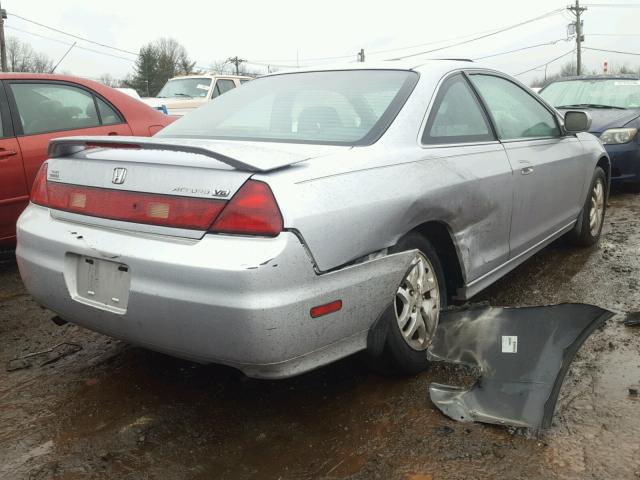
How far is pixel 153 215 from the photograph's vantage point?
7.38 ft

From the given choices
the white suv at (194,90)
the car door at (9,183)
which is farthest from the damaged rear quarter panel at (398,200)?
the white suv at (194,90)

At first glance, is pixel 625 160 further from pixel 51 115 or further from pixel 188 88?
pixel 188 88

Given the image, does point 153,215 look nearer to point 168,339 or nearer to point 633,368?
point 168,339

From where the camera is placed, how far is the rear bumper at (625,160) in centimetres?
723

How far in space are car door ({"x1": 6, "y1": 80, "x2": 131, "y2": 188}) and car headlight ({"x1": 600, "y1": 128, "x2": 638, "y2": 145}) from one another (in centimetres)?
555

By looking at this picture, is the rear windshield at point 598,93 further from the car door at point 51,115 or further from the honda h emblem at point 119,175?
the honda h emblem at point 119,175

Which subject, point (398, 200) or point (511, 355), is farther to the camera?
point (511, 355)

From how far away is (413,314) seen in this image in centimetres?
275

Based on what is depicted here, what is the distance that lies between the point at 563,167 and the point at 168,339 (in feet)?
9.95

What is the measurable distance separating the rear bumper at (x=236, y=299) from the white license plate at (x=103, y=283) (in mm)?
26

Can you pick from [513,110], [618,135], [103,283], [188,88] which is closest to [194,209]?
[103,283]

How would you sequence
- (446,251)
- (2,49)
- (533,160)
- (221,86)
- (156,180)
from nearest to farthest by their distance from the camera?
(156,180), (446,251), (533,160), (221,86), (2,49)

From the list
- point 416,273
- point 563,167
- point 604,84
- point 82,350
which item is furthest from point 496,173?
point 604,84

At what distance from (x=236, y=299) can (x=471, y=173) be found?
154 centimetres
